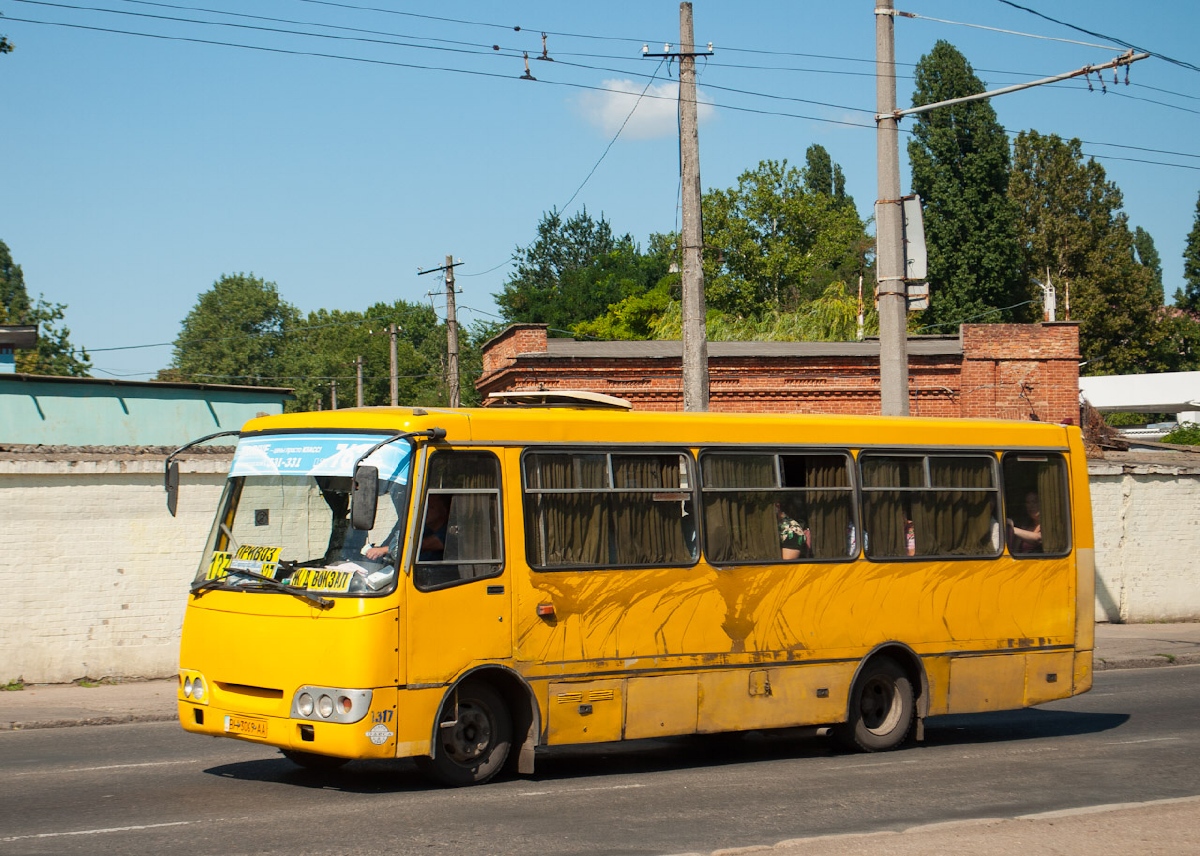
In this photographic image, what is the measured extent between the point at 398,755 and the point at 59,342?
92.7 m

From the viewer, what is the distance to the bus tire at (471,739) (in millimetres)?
9375

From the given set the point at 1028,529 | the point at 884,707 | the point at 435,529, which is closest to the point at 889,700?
the point at 884,707

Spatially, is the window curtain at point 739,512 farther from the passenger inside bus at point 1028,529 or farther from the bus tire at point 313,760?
the bus tire at point 313,760

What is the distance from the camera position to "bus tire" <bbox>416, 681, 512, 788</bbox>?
938 centimetres

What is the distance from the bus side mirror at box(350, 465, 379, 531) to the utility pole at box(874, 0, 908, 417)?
10184 mm

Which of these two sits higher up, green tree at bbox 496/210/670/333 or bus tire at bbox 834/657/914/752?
green tree at bbox 496/210/670/333

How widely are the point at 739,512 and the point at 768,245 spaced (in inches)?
2812

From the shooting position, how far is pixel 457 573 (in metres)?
9.48

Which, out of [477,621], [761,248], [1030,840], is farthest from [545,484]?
[761,248]

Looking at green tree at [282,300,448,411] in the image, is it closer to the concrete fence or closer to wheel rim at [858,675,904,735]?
the concrete fence

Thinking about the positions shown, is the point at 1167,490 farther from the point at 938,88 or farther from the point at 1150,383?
the point at 938,88

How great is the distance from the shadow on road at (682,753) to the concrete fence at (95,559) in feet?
21.4

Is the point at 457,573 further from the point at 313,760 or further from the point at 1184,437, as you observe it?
the point at 1184,437

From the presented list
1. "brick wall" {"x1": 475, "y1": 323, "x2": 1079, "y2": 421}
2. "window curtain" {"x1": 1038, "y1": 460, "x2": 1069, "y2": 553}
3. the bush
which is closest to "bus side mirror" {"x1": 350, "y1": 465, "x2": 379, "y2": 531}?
"window curtain" {"x1": 1038, "y1": 460, "x2": 1069, "y2": 553}
